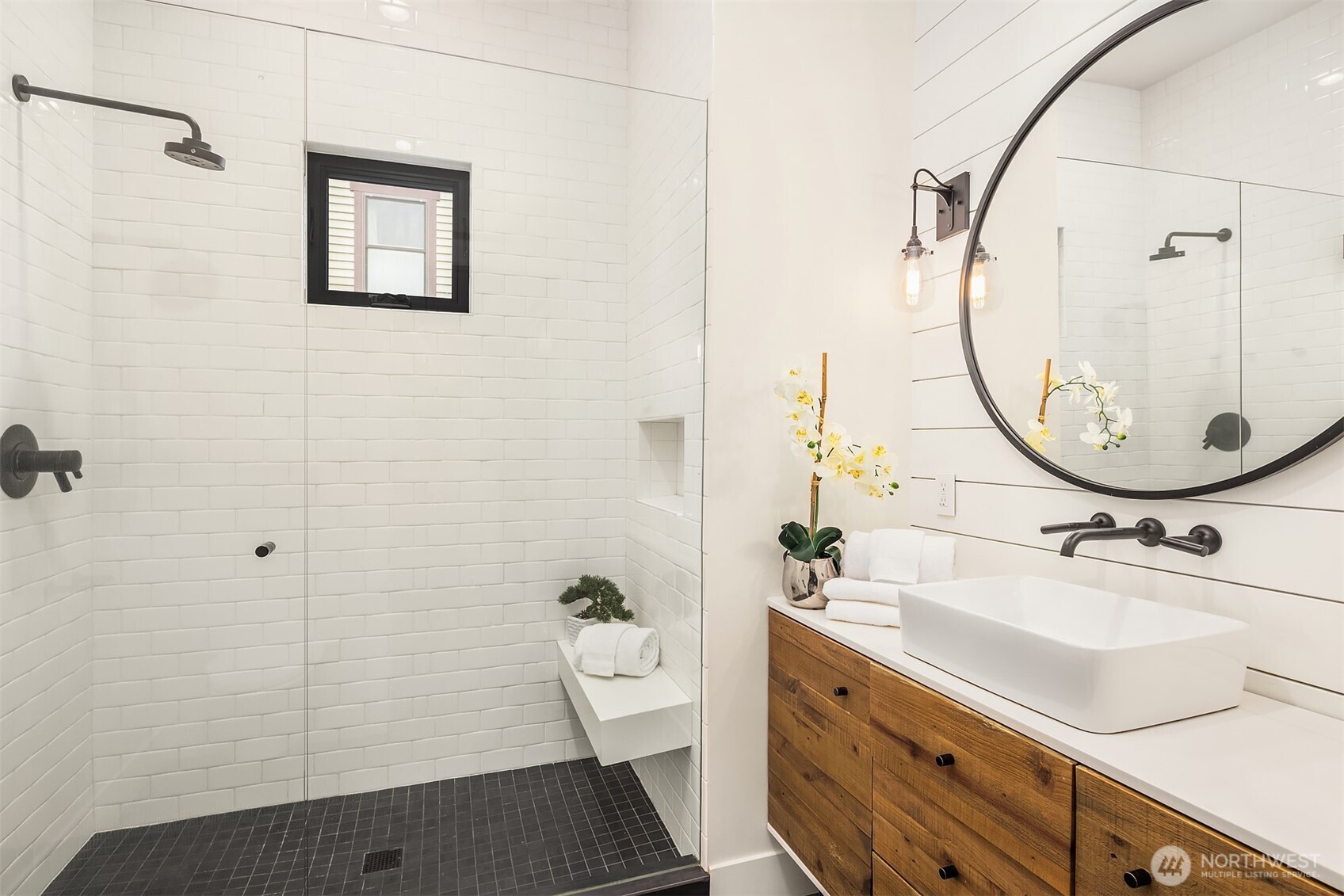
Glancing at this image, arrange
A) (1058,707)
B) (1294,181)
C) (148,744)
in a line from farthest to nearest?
(148,744) < (1294,181) < (1058,707)

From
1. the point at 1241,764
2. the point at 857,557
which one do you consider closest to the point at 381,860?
the point at 857,557

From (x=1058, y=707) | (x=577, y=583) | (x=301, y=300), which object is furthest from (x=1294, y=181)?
(x=301, y=300)

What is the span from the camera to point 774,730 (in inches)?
68.1

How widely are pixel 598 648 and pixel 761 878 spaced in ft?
2.56

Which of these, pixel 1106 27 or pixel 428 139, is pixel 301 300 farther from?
pixel 1106 27

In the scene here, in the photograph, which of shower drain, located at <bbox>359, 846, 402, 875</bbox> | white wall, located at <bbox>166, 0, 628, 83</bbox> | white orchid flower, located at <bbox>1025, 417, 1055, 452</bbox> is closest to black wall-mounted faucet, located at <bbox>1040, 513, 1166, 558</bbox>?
white orchid flower, located at <bbox>1025, 417, 1055, 452</bbox>

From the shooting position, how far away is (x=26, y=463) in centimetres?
134

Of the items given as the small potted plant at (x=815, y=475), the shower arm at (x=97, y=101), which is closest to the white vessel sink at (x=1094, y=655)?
the small potted plant at (x=815, y=475)

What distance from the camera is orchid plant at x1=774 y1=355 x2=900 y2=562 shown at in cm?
163

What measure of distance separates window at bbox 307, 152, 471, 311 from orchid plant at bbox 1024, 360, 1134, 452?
1.45 meters

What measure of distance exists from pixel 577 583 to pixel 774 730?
2.22 feet

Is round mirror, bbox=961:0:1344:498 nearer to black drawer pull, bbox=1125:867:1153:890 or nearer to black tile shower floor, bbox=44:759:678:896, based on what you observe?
black drawer pull, bbox=1125:867:1153:890

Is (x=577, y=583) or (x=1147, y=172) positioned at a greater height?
(x=1147, y=172)

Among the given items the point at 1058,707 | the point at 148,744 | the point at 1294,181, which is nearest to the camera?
the point at 1058,707
